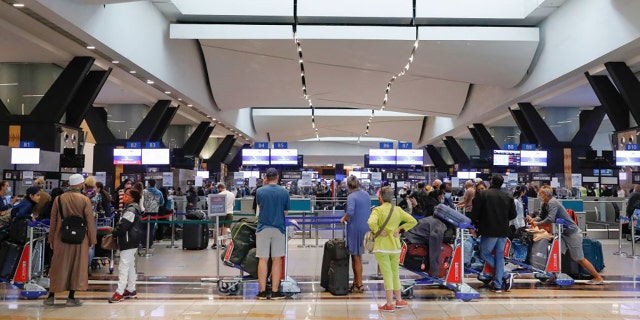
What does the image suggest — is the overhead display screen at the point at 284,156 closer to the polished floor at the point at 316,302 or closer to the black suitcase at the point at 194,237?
the black suitcase at the point at 194,237

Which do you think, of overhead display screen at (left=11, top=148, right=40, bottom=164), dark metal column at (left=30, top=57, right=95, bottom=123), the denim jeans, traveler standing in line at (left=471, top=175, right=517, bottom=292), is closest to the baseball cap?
traveler standing in line at (left=471, top=175, right=517, bottom=292)

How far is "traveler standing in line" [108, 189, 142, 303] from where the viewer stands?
22.8 ft

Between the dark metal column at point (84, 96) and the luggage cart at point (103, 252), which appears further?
the dark metal column at point (84, 96)

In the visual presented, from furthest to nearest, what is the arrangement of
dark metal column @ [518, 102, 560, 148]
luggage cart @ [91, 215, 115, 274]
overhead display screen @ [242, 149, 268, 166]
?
overhead display screen @ [242, 149, 268, 166] < dark metal column @ [518, 102, 560, 148] < luggage cart @ [91, 215, 115, 274]

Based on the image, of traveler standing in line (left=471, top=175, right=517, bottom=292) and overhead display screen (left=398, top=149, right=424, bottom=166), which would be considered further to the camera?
overhead display screen (left=398, top=149, right=424, bottom=166)

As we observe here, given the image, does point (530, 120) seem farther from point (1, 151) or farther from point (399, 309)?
point (1, 151)

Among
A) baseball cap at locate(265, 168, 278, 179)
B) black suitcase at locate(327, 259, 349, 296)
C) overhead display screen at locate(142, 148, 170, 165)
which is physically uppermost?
overhead display screen at locate(142, 148, 170, 165)

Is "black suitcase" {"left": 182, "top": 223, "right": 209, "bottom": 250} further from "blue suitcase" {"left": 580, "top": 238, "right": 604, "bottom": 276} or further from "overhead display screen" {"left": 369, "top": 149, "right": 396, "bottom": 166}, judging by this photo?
"overhead display screen" {"left": 369, "top": 149, "right": 396, "bottom": 166}

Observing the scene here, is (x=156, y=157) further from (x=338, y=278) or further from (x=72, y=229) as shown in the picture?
(x=338, y=278)

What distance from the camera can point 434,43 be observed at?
15.1 meters

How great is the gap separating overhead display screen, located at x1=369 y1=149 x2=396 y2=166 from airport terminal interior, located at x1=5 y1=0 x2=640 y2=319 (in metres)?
0.06

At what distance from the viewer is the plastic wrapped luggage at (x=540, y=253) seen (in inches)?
327

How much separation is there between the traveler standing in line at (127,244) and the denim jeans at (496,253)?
4.64m

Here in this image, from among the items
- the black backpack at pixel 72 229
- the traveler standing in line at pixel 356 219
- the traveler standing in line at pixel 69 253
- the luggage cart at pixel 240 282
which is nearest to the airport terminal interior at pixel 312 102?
the luggage cart at pixel 240 282
